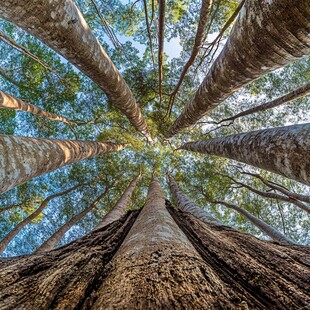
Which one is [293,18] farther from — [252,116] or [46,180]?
[46,180]

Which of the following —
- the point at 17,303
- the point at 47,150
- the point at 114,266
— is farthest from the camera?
the point at 47,150

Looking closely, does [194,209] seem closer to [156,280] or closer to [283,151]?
[283,151]

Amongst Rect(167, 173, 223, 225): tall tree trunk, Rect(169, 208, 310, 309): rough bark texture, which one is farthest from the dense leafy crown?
Rect(169, 208, 310, 309): rough bark texture

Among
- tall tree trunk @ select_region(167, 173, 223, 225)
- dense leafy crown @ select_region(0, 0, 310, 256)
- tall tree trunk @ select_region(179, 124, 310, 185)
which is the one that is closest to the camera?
tall tree trunk @ select_region(179, 124, 310, 185)

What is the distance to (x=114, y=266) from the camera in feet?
3.38

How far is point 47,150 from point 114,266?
2.38 metres

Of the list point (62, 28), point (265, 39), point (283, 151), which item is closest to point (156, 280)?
point (283, 151)

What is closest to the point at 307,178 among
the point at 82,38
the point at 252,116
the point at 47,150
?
the point at 82,38

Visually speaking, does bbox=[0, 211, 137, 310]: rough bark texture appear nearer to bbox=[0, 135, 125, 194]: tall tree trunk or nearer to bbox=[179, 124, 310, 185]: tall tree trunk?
bbox=[0, 135, 125, 194]: tall tree trunk

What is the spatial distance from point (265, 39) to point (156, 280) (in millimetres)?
1843

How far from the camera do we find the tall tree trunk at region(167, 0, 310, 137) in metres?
1.44

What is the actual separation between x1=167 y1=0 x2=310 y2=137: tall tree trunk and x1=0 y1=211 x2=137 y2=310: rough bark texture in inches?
73.7

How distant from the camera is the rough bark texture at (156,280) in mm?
709

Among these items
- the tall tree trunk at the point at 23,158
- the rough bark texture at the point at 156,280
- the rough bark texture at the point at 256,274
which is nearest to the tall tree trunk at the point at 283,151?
the rough bark texture at the point at 256,274
